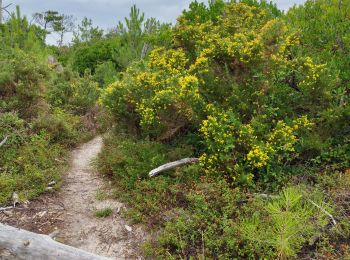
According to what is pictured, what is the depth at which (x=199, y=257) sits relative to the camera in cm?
434

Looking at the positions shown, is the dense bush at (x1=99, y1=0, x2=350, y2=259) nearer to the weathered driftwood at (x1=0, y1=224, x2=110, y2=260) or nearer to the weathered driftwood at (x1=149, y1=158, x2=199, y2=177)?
the weathered driftwood at (x1=149, y1=158, x2=199, y2=177)

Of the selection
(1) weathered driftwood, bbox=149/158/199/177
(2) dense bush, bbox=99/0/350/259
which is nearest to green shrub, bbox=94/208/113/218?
(2) dense bush, bbox=99/0/350/259

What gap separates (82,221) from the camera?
17.9 feet

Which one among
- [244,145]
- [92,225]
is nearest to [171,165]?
[244,145]

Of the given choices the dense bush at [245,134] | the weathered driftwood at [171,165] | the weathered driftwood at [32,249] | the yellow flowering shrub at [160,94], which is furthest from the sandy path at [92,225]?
the yellow flowering shrub at [160,94]

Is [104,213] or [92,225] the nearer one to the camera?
[92,225]

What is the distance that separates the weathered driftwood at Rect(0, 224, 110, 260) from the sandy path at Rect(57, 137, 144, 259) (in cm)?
97

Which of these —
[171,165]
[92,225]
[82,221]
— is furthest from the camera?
[171,165]

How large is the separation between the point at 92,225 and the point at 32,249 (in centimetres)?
A: 158

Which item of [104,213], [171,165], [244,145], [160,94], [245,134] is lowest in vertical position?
[104,213]

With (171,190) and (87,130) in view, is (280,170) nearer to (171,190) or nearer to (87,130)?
(171,190)

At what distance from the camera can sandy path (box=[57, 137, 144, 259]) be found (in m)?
4.83

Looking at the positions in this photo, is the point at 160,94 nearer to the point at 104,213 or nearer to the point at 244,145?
the point at 244,145

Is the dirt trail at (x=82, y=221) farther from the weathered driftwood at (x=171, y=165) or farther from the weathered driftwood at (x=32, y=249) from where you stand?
the weathered driftwood at (x=32, y=249)
